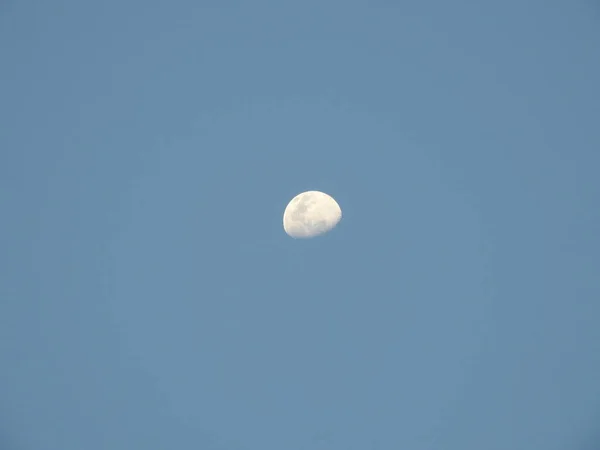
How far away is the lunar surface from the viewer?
16.0 metres

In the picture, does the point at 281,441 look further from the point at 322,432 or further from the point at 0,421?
the point at 0,421

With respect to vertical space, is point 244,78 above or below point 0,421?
above

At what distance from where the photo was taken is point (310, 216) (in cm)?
1594

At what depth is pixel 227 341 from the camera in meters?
17.3

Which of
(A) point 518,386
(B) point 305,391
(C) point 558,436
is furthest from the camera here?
(B) point 305,391

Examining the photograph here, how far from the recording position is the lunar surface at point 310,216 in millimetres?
15992

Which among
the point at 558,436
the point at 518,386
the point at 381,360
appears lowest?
the point at 558,436

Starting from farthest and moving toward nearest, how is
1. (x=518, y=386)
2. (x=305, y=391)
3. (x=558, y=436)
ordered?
(x=305, y=391), (x=518, y=386), (x=558, y=436)

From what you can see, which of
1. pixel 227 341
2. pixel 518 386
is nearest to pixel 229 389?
pixel 227 341

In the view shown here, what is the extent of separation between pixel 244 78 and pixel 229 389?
26.0 ft

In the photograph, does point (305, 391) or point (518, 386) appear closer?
point (518, 386)

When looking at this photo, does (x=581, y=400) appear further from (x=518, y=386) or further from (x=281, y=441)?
(x=281, y=441)

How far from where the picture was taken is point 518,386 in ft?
51.3

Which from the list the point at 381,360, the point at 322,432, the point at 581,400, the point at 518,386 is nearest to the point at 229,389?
the point at 322,432
